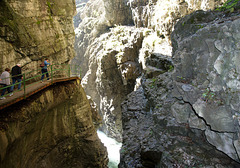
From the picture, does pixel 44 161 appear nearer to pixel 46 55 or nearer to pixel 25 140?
pixel 25 140

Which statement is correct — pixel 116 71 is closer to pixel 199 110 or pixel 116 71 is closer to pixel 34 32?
pixel 34 32

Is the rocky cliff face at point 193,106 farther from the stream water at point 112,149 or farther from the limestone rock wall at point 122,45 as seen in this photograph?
the stream water at point 112,149

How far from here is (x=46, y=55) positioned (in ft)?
39.7

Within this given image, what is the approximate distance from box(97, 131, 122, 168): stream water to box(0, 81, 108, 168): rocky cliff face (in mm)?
12617

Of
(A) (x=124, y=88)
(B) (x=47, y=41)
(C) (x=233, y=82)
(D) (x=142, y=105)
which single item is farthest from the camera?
(A) (x=124, y=88)

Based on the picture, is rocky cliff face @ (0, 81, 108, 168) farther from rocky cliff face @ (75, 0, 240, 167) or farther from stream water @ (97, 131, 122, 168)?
stream water @ (97, 131, 122, 168)

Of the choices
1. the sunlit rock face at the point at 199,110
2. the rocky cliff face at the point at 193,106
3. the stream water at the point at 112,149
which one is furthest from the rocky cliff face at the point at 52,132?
the stream water at the point at 112,149

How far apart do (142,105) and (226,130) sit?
6.13m

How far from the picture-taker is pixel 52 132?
10.1 metres

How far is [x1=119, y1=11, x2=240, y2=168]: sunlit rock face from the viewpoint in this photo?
4793 millimetres

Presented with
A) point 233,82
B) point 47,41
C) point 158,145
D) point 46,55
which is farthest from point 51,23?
point 233,82

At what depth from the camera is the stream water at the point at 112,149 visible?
24617 mm

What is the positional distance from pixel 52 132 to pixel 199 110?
356 inches

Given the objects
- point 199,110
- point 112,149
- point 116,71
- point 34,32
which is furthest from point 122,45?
point 199,110
